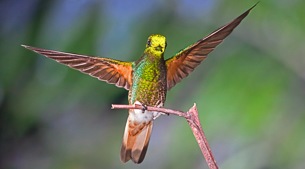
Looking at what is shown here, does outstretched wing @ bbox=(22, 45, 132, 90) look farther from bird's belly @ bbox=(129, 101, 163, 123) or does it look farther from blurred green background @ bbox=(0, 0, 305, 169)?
blurred green background @ bbox=(0, 0, 305, 169)

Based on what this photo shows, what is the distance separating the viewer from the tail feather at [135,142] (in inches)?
22.6

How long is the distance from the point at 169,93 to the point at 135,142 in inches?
19.2

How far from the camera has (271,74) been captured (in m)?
1.04

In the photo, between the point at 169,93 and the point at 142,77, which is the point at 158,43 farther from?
the point at 169,93

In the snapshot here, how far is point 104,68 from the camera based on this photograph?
601mm

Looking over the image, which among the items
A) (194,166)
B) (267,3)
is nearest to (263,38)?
(267,3)

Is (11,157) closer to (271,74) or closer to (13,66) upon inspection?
(13,66)

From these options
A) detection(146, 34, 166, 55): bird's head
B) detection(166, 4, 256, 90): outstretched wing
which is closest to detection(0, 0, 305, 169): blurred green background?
detection(166, 4, 256, 90): outstretched wing

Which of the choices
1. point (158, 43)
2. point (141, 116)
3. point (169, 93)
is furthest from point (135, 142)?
point (169, 93)

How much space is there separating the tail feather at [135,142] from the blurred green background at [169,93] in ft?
1.32

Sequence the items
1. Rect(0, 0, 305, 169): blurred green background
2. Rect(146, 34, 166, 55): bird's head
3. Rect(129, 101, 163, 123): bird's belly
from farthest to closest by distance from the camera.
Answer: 1. Rect(0, 0, 305, 169): blurred green background
2. Rect(129, 101, 163, 123): bird's belly
3. Rect(146, 34, 166, 55): bird's head

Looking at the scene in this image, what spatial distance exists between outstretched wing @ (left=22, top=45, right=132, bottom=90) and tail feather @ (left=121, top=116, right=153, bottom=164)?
1.9 inches

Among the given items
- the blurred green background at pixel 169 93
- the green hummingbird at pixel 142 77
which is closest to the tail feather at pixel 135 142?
the green hummingbird at pixel 142 77

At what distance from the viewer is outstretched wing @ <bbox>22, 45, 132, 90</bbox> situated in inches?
20.7
